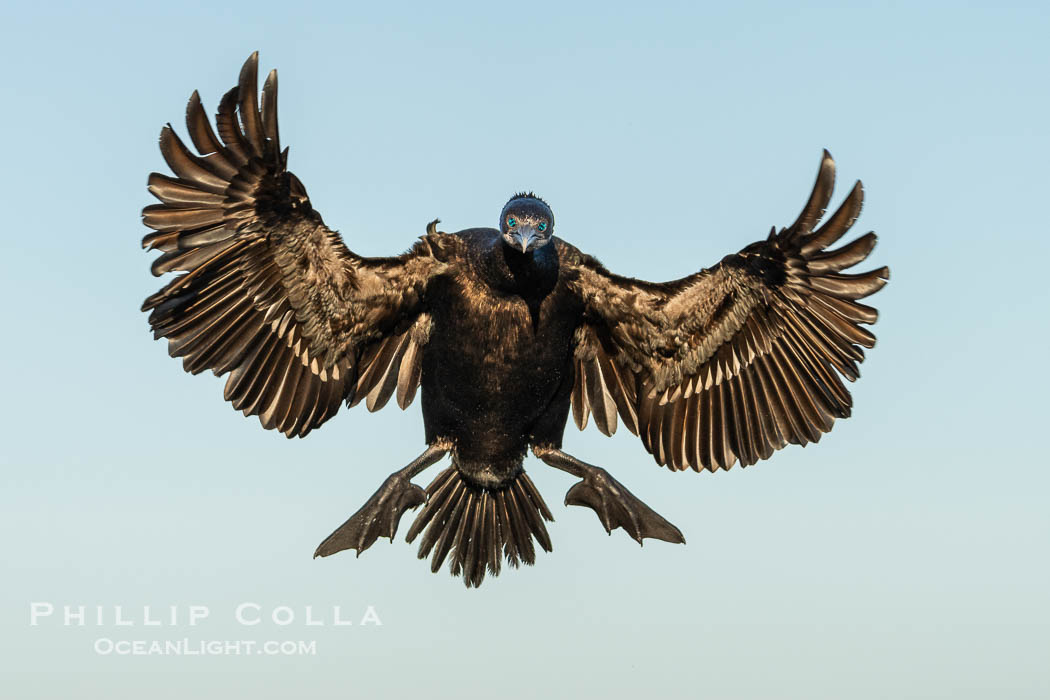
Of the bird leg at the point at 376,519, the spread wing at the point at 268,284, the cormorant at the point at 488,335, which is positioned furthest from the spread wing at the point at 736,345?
the bird leg at the point at 376,519

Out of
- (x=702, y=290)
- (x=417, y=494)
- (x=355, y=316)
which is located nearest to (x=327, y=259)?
(x=355, y=316)

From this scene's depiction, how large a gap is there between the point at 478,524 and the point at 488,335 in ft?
5.13

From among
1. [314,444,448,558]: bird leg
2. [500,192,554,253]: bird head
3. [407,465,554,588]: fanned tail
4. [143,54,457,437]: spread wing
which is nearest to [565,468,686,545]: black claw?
[407,465,554,588]: fanned tail

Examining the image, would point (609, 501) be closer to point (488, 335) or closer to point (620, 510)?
point (620, 510)

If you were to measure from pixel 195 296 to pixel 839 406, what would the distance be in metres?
4.36

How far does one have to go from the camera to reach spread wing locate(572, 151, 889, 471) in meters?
9.09

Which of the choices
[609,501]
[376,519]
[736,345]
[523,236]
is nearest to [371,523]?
[376,519]

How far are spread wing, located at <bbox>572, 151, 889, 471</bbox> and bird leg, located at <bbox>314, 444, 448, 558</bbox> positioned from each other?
4.96ft

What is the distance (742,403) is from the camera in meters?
9.73

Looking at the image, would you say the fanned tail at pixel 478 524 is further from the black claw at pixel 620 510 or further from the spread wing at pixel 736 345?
the spread wing at pixel 736 345

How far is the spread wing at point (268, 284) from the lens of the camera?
28.0 feet

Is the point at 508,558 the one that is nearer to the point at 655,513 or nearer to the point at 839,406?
the point at 655,513

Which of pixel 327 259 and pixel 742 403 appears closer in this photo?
pixel 327 259

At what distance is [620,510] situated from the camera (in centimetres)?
934
